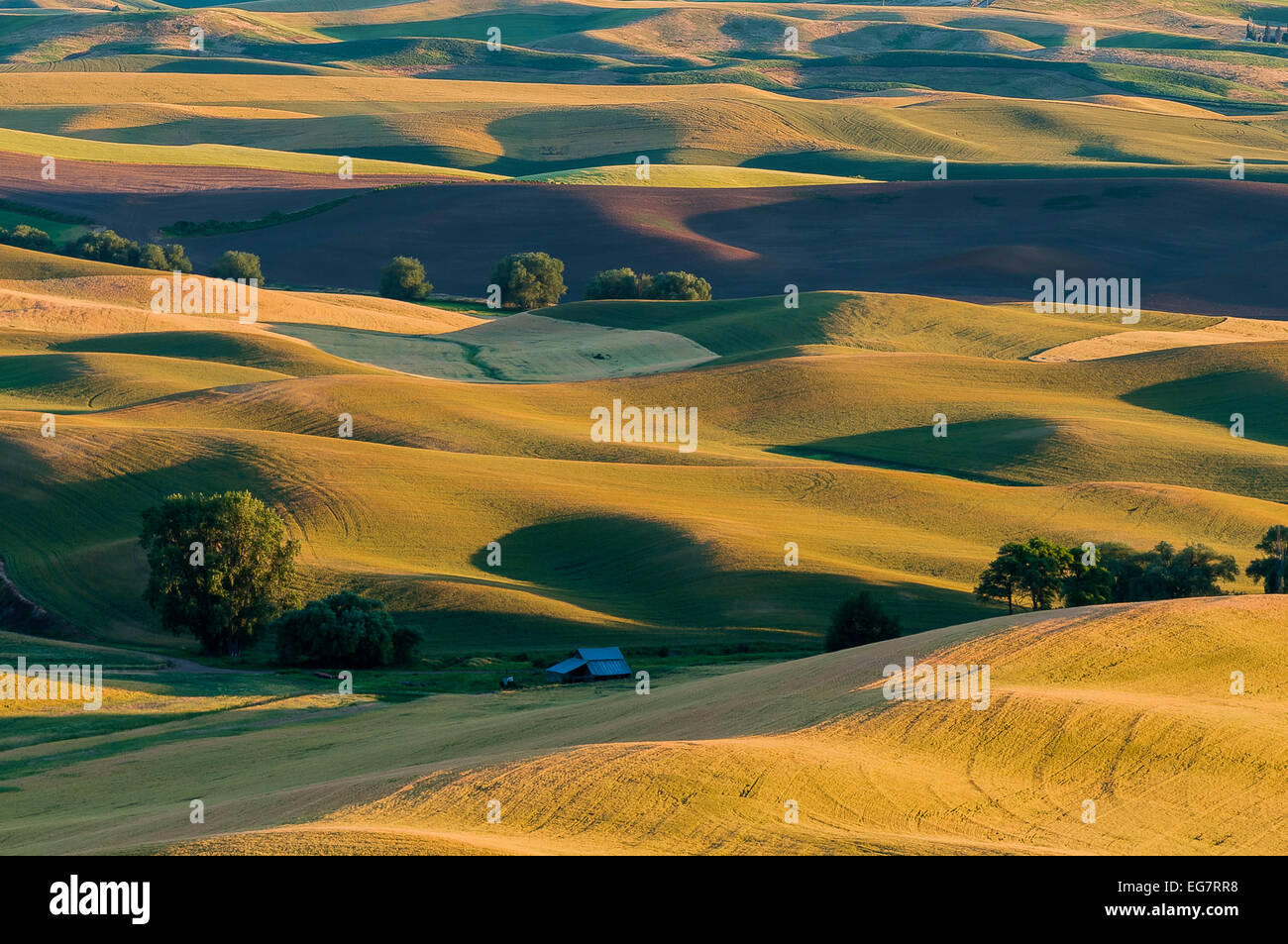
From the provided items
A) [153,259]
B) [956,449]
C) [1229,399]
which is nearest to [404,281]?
[153,259]

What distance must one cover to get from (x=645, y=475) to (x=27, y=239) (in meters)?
71.5

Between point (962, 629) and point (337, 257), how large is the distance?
93.5m

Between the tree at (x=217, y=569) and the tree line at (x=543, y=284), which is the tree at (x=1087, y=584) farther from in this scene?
the tree line at (x=543, y=284)

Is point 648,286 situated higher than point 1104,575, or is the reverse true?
point 648,286

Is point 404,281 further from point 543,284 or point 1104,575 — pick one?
point 1104,575

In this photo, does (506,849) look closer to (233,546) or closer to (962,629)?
(962,629)

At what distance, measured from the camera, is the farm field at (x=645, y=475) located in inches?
1070

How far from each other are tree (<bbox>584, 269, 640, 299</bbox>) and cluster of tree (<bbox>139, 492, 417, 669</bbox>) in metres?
64.1

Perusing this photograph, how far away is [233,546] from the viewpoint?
5425cm

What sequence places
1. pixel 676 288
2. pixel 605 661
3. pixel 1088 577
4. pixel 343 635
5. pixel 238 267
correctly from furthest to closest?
pixel 676 288 < pixel 238 267 < pixel 1088 577 < pixel 343 635 < pixel 605 661

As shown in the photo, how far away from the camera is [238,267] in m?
117

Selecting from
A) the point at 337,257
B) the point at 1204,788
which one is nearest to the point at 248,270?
the point at 337,257

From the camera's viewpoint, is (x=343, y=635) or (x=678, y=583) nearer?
(x=343, y=635)

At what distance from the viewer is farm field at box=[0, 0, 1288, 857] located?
2719cm
